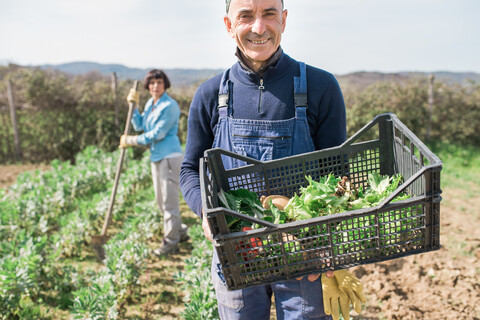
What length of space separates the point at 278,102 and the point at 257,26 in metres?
0.34

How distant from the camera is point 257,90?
6.10 feet

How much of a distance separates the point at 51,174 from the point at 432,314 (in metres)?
6.34

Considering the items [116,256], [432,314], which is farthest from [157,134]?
[432,314]

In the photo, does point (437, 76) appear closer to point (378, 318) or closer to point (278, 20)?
point (378, 318)

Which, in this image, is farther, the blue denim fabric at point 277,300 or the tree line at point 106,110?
the tree line at point 106,110

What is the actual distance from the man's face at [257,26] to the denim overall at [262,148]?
0.19m

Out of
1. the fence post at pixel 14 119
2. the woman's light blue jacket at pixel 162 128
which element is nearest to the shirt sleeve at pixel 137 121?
the woman's light blue jacket at pixel 162 128

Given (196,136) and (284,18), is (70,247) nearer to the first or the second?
(196,136)

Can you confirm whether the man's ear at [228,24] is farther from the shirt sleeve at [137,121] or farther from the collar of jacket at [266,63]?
the shirt sleeve at [137,121]

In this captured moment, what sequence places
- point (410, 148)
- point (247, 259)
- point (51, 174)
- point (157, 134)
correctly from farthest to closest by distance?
1. point (51, 174)
2. point (157, 134)
3. point (410, 148)
4. point (247, 259)

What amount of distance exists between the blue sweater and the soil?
2082mm

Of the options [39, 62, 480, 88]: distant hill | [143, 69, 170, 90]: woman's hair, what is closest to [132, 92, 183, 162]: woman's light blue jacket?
[143, 69, 170, 90]: woman's hair

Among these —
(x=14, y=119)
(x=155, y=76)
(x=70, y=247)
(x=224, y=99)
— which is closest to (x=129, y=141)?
(x=155, y=76)

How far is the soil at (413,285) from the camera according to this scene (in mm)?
3248
